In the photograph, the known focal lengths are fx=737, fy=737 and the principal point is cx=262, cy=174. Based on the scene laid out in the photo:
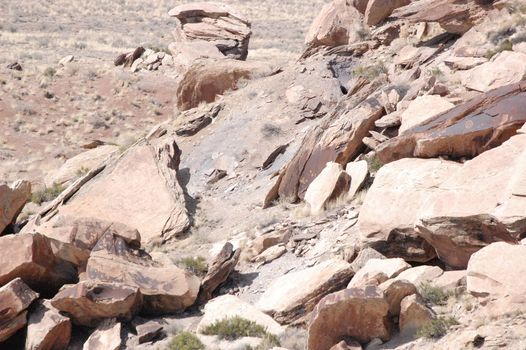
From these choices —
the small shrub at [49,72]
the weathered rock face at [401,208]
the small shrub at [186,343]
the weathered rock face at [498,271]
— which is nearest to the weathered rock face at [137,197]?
the small shrub at [186,343]

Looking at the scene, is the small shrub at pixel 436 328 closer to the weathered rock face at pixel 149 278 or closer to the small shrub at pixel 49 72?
the weathered rock face at pixel 149 278

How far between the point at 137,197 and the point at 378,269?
8673 mm

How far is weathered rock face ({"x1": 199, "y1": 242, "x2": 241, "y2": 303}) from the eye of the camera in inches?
521

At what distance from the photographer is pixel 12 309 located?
12.0 meters

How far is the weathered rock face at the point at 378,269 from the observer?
1045 cm

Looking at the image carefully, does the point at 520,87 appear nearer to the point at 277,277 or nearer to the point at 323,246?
the point at 323,246

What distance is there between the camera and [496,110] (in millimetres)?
12250

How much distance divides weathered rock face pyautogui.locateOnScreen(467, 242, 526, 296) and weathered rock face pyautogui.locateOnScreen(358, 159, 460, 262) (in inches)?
81.3

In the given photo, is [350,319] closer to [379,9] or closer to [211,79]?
[379,9]

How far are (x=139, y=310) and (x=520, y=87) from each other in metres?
7.52

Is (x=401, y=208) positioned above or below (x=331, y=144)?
above

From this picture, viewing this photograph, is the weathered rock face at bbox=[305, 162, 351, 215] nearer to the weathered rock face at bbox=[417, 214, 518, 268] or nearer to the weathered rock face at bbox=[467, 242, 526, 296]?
the weathered rock face at bbox=[417, 214, 518, 268]

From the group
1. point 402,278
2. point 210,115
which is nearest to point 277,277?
point 402,278

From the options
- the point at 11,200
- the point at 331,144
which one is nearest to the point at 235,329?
the point at 331,144
